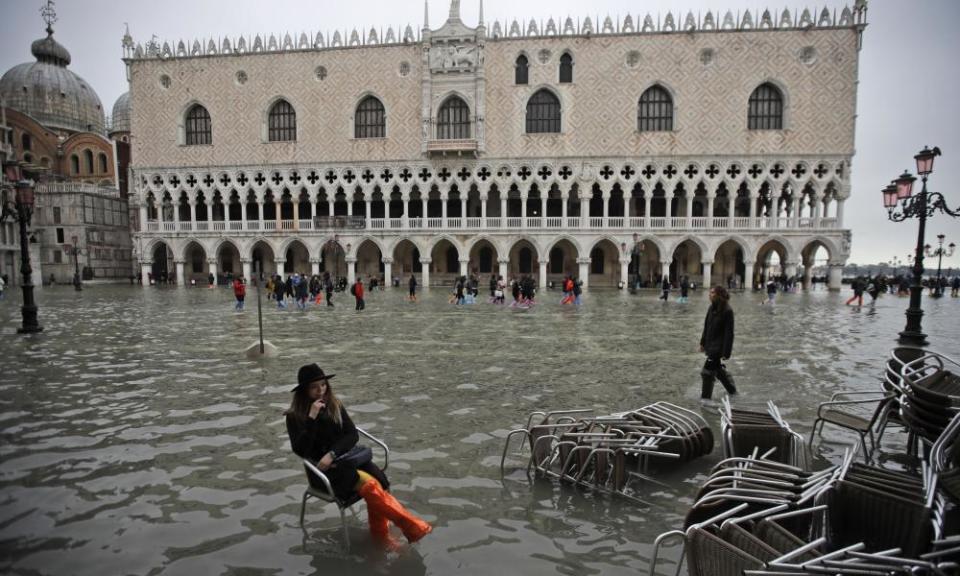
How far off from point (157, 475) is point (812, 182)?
3627 cm

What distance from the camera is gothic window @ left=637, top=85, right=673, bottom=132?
3319cm

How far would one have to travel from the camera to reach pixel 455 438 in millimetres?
5633

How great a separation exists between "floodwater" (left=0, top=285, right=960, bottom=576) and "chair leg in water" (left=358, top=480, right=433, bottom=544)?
0.12 metres

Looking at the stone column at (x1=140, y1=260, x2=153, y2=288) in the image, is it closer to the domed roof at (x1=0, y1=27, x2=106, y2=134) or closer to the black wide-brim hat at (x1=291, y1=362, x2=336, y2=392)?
the domed roof at (x1=0, y1=27, x2=106, y2=134)

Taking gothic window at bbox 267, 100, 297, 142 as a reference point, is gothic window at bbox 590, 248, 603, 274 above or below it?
below

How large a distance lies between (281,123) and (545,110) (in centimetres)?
1814

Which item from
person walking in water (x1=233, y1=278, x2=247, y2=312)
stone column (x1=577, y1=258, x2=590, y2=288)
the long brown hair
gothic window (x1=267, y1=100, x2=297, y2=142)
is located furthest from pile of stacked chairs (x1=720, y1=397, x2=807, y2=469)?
gothic window (x1=267, y1=100, x2=297, y2=142)

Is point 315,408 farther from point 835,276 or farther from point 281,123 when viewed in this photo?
point 281,123

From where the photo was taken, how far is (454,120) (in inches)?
1371

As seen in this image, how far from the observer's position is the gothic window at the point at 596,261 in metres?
36.9

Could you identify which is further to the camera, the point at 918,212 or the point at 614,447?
the point at 918,212

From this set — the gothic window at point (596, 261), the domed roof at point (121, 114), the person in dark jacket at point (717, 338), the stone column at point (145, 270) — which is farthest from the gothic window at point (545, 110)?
the domed roof at point (121, 114)

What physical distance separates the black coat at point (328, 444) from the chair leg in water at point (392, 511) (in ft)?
0.45

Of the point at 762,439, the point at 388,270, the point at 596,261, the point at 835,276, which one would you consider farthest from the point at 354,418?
the point at 835,276
